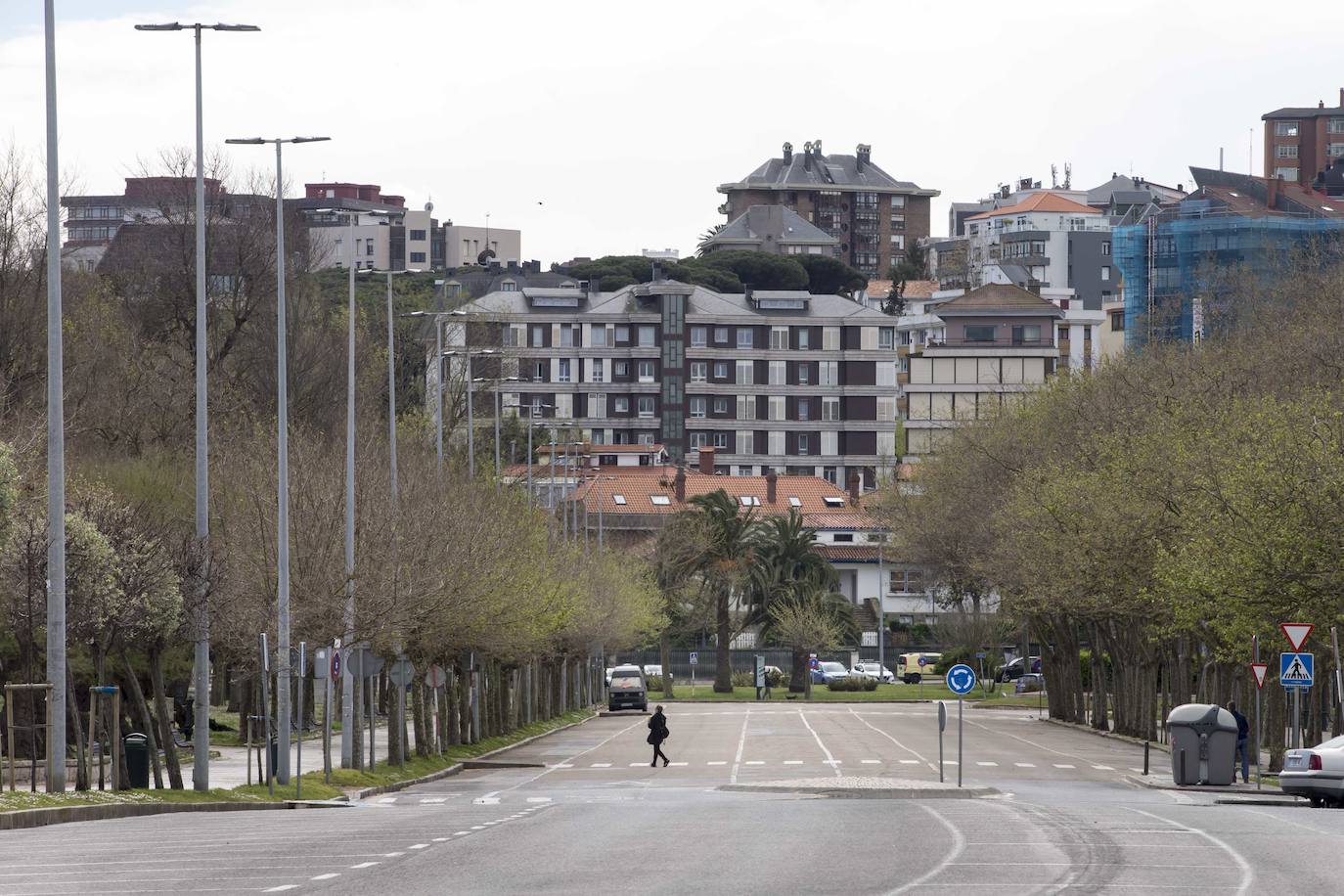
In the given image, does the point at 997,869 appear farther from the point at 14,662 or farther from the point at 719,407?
the point at 719,407

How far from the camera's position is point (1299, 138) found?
7441 inches

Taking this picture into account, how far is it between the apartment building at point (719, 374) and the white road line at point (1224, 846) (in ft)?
442

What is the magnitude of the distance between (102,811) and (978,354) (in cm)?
12925

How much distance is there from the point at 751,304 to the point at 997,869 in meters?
151

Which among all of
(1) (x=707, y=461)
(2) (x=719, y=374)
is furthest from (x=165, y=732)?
(2) (x=719, y=374)

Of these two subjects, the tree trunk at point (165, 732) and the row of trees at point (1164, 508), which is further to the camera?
the row of trees at point (1164, 508)

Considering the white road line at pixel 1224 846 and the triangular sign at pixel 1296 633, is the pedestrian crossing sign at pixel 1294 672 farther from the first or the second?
the white road line at pixel 1224 846

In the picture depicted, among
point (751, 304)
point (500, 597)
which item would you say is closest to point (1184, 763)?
point (500, 597)

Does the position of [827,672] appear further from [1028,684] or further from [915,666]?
[1028,684]

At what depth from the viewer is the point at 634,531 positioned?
5059 inches

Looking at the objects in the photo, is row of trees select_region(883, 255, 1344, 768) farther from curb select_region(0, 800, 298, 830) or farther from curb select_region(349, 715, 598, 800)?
curb select_region(0, 800, 298, 830)

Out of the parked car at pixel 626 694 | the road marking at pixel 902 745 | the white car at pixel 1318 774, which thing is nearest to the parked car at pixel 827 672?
the parked car at pixel 626 694

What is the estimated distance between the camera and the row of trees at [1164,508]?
1489 inches

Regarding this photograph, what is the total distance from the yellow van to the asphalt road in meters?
75.6
